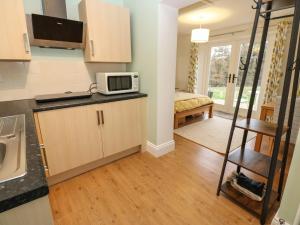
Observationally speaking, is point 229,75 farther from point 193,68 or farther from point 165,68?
point 165,68

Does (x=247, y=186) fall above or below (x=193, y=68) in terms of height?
below

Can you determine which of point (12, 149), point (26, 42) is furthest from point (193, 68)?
point (12, 149)

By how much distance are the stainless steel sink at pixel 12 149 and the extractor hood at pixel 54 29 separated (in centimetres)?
96

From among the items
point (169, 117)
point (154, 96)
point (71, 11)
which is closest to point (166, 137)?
point (169, 117)

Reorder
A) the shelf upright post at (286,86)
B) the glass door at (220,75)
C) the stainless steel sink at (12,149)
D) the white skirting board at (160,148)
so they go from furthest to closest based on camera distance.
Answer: the glass door at (220,75) < the white skirting board at (160,148) < the shelf upright post at (286,86) < the stainless steel sink at (12,149)

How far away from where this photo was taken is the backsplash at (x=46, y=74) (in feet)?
6.18

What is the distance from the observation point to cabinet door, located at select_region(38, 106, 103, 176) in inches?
67.4

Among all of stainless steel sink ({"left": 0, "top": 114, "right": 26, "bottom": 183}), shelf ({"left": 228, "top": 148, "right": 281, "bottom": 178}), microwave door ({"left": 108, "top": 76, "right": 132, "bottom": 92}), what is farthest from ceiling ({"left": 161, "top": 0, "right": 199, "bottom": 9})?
stainless steel sink ({"left": 0, "top": 114, "right": 26, "bottom": 183})

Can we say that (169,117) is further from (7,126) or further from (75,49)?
(7,126)

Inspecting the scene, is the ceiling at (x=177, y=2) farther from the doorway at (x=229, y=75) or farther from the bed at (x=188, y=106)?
the doorway at (x=229, y=75)

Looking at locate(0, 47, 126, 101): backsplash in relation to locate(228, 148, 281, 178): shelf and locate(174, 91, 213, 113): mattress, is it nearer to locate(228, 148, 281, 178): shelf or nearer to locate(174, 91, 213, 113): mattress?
locate(174, 91, 213, 113): mattress

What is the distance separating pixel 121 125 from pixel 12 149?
4.75 feet

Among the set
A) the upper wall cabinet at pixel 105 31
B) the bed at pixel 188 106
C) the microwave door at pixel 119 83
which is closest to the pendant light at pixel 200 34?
the bed at pixel 188 106

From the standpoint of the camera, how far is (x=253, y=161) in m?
1.53
